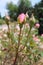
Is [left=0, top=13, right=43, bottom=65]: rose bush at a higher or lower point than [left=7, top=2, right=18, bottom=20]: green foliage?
higher

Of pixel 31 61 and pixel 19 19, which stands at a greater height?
pixel 19 19

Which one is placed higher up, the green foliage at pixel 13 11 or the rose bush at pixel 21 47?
the rose bush at pixel 21 47

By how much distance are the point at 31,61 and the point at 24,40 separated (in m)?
0.23

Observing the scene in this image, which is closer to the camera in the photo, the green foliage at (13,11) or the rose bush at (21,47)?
the rose bush at (21,47)

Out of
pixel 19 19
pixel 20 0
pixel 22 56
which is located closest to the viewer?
pixel 19 19

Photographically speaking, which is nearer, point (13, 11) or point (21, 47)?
point (21, 47)

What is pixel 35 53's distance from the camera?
1791 millimetres

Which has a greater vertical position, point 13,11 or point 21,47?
point 21,47

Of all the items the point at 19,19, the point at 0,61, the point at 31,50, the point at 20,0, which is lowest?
the point at 20,0

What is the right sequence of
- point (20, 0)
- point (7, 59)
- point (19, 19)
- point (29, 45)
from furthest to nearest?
point (20, 0) < point (7, 59) < point (29, 45) < point (19, 19)

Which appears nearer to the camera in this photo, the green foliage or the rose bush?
the rose bush

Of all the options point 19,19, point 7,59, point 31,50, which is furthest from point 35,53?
point 19,19

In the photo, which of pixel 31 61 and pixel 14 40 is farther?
pixel 31 61

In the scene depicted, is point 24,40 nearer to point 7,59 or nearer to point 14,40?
point 14,40
